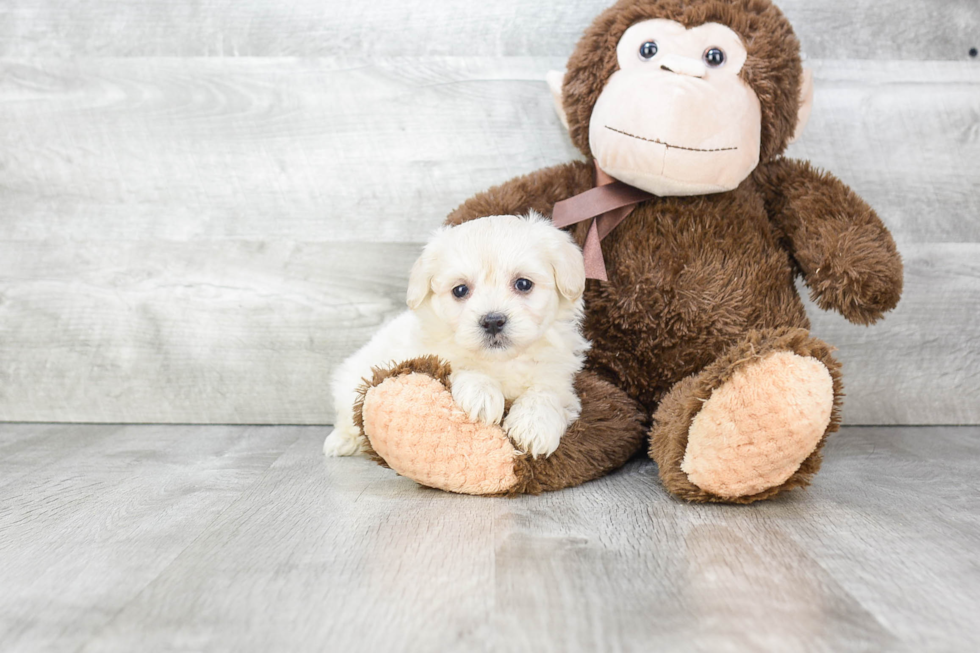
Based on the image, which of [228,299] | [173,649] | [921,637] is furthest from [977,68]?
[173,649]

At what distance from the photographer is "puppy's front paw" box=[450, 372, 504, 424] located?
1.19 metres

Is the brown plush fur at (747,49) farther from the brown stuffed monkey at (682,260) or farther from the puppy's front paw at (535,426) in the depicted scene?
the puppy's front paw at (535,426)

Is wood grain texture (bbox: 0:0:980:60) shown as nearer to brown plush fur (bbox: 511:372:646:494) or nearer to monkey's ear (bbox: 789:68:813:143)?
monkey's ear (bbox: 789:68:813:143)

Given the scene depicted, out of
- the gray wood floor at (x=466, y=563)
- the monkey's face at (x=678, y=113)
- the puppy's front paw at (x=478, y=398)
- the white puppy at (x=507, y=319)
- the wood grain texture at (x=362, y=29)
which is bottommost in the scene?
the gray wood floor at (x=466, y=563)

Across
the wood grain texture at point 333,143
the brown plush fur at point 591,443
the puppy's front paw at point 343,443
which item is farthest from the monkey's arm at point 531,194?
the puppy's front paw at point 343,443

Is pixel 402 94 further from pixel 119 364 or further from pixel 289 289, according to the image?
pixel 119 364

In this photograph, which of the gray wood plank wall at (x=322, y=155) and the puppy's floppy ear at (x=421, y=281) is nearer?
the puppy's floppy ear at (x=421, y=281)

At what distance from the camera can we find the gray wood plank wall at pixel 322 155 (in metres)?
1.74

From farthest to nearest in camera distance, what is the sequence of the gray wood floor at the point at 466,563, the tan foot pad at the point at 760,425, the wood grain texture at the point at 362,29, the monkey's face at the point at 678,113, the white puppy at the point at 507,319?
the wood grain texture at the point at 362,29 < the monkey's face at the point at 678,113 < the white puppy at the point at 507,319 < the tan foot pad at the point at 760,425 < the gray wood floor at the point at 466,563

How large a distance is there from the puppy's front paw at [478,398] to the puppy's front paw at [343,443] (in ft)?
1.26

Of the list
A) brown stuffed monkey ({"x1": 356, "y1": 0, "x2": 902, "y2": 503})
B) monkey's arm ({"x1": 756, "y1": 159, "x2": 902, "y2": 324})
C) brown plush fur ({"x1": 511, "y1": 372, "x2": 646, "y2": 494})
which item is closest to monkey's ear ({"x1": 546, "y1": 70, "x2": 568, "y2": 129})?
brown stuffed monkey ({"x1": 356, "y1": 0, "x2": 902, "y2": 503})

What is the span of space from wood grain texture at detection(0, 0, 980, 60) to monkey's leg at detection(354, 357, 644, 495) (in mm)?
855

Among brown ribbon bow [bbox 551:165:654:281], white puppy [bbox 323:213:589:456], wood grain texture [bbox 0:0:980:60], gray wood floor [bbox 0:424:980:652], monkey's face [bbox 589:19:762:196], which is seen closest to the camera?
gray wood floor [bbox 0:424:980:652]

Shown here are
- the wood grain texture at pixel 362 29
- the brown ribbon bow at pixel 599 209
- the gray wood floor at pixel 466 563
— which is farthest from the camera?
the wood grain texture at pixel 362 29
